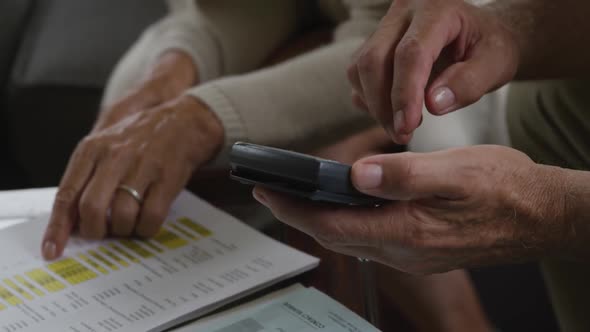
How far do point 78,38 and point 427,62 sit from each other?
1.12 m

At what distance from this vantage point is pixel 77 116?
1.45m

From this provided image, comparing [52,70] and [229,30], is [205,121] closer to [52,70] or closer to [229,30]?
[229,30]

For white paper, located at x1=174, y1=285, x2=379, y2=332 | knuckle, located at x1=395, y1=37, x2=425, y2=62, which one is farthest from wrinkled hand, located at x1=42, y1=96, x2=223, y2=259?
knuckle, located at x1=395, y1=37, x2=425, y2=62

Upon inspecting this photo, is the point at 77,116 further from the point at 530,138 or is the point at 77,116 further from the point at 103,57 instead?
the point at 530,138

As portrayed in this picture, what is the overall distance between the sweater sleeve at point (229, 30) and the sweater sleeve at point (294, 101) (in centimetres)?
20

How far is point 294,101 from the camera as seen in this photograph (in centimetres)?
87

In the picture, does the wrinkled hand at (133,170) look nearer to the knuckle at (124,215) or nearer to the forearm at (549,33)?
the knuckle at (124,215)

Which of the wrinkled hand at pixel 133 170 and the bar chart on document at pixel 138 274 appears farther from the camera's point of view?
the wrinkled hand at pixel 133 170

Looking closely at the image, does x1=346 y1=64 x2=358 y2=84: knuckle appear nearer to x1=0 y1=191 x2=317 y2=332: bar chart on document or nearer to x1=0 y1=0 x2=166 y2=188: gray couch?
x1=0 y1=191 x2=317 y2=332: bar chart on document

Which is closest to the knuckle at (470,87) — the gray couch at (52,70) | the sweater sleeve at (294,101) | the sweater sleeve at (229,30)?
the sweater sleeve at (294,101)

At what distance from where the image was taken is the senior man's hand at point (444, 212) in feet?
1.45

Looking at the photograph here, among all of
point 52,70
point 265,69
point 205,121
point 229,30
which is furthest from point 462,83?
point 52,70

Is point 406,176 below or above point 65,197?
above

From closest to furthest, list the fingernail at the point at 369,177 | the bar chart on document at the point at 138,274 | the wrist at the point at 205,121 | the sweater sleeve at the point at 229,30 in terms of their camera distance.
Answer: the fingernail at the point at 369,177
the bar chart on document at the point at 138,274
the wrist at the point at 205,121
the sweater sleeve at the point at 229,30
